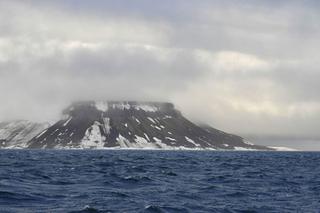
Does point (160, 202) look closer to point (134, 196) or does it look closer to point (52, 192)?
point (134, 196)

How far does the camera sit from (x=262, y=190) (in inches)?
1922

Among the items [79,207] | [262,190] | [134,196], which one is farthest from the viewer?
[262,190]

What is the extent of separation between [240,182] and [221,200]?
16.7 meters

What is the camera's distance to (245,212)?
35.5 m

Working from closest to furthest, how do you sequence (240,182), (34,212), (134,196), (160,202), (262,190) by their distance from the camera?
(34,212), (160,202), (134,196), (262,190), (240,182)

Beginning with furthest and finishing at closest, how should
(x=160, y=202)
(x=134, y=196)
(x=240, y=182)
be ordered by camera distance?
(x=240, y=182)
(x=134, y=196)
(x=160, y=202)

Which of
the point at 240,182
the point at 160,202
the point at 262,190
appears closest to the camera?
the point at 160,202

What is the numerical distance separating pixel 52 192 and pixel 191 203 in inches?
463

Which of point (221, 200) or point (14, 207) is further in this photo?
point (221, 200)

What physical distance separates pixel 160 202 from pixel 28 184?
1610 centimetres

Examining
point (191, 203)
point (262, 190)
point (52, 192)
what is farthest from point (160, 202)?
point (262, 190)

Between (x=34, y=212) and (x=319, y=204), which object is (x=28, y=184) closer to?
(x=34, y=212)

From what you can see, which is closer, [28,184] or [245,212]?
[245,212]

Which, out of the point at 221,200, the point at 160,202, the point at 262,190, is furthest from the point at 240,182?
the point at 160,202
